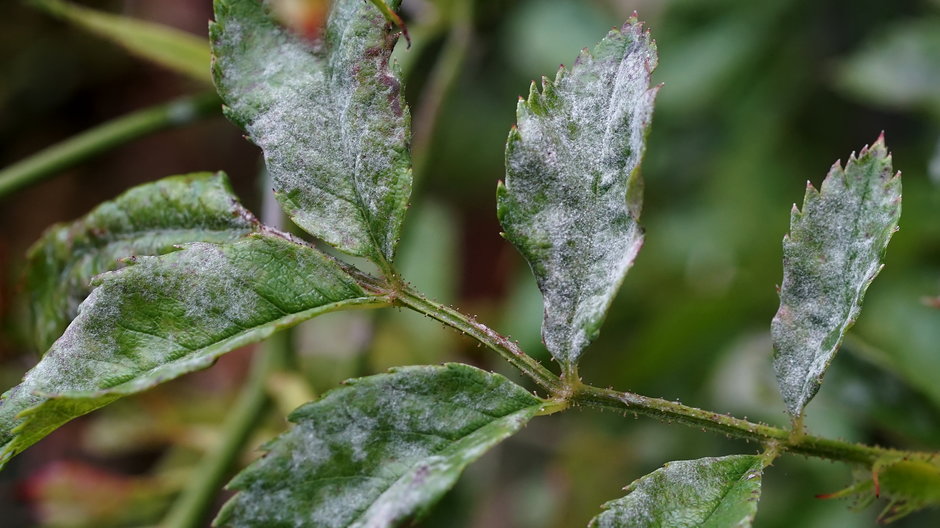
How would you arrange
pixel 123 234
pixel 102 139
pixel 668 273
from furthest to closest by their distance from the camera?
pixel 668 273 < pixel 102 139 < pixel 123 234

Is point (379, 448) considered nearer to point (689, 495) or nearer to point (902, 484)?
point (689, 495)

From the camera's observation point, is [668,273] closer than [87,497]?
No

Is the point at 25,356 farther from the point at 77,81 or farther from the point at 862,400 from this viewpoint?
the point at 77,81

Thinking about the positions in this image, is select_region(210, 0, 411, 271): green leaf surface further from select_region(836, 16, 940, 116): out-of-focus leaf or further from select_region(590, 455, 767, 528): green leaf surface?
select_region(836, 16, 940, 116): out-of-focus leaf

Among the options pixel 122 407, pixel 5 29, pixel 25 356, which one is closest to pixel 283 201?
pixel 25 356

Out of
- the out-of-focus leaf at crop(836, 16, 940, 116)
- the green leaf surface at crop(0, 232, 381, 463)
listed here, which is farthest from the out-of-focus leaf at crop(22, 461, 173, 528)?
the out-of-focus leaf at crop(836, 16, 940, 116)

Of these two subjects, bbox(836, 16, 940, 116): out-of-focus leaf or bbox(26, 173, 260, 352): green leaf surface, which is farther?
bbox(836, 16, 940, 116): out-of-focus leaf

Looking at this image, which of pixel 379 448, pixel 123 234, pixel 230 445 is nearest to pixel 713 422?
pixel 379 448
